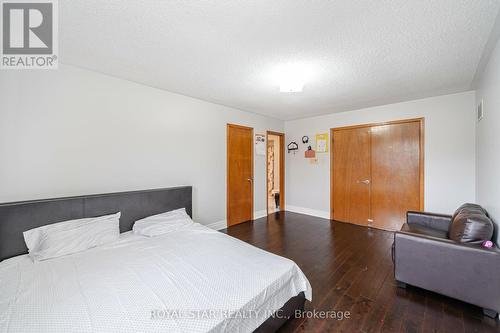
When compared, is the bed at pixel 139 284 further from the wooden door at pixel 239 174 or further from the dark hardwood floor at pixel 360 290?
the wooden door at pixel 239 174

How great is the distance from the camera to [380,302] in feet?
6.23

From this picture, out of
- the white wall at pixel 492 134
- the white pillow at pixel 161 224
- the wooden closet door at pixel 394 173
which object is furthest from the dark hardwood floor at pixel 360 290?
the white pillow at pixel 161 224

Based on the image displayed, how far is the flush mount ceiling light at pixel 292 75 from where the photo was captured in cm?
235

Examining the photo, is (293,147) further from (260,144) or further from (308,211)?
(308,211)

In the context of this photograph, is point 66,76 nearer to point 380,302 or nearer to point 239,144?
point 239,144

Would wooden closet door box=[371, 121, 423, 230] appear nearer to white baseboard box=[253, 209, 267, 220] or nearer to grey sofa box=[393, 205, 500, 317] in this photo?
grey sofa box=[393, 205, 500, 317]

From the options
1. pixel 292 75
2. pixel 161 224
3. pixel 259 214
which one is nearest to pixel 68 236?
pixel 161 224

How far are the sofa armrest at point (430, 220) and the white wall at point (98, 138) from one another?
317 cm

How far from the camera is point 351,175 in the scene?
4.34 meters

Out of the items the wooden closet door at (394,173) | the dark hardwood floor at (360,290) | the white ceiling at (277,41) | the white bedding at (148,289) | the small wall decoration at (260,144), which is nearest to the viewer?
the white bedding at (148,289)

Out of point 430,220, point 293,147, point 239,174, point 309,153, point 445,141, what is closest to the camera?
point 430,220

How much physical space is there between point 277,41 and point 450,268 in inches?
103

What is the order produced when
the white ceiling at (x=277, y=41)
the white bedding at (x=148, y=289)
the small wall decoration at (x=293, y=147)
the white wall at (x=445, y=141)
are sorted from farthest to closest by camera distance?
1. the small wall decoration at (x=293, y=147)
2. the white wall at (x=445, y=141)
3. the white ceiling at (x=277, y=41)
4. the white bedding at (x=148, y=289)

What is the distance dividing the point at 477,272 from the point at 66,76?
4.47m
